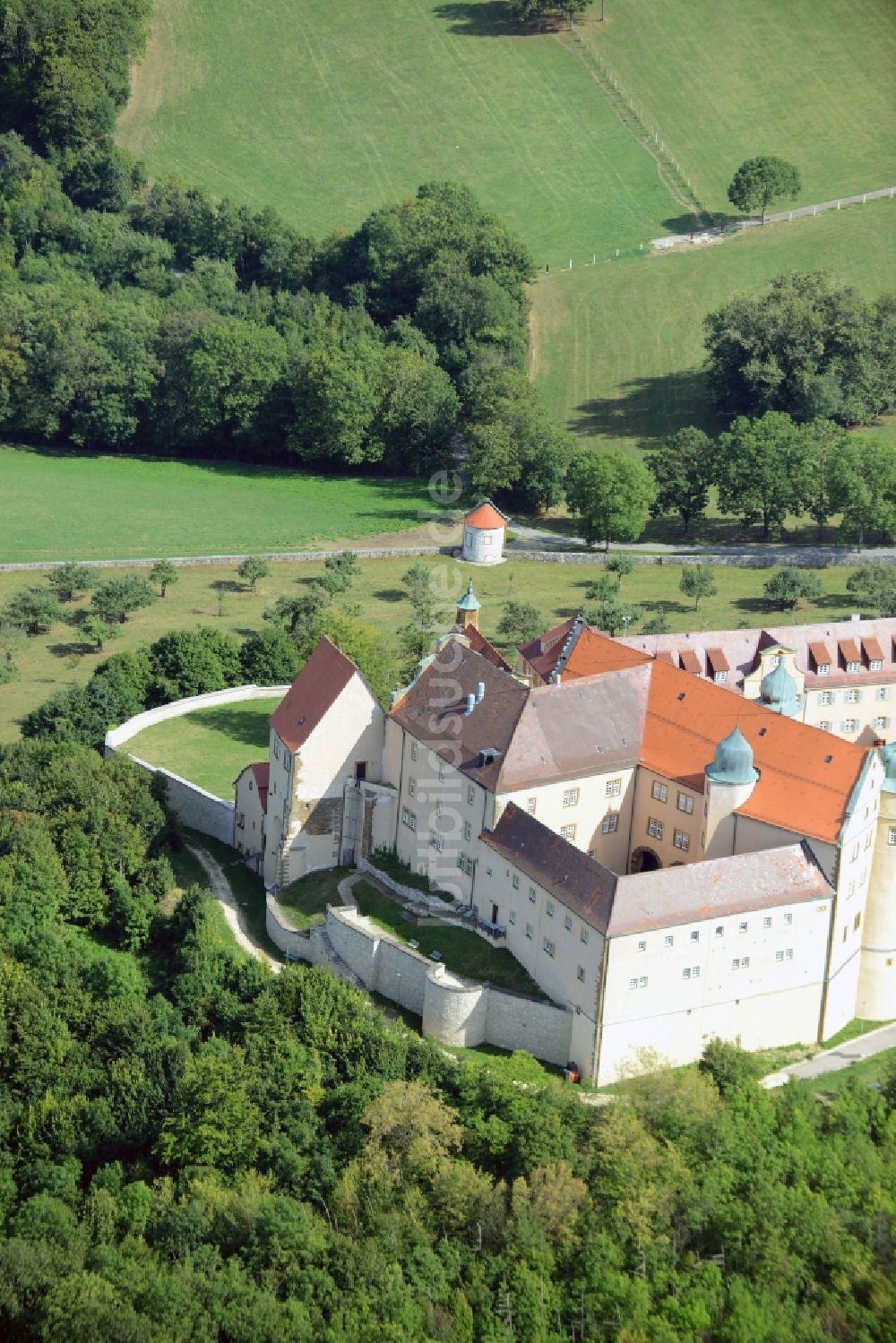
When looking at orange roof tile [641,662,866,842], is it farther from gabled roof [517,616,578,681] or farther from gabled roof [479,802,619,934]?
gabled roof [517,616,578,681]

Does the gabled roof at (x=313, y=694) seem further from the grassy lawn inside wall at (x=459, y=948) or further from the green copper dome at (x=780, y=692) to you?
the green copper dome at (x=780, y=692)

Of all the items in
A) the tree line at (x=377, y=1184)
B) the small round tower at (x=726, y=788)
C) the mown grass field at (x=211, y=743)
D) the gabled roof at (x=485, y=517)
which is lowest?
the tree line at (x=377, y=1184)

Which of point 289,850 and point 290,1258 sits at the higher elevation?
point 289,850

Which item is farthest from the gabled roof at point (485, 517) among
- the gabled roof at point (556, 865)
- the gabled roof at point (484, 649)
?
the gabled roof at point (556, 865)

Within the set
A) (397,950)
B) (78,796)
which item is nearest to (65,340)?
(78,796)

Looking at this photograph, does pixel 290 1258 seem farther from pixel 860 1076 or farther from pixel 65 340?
pixel 65 340

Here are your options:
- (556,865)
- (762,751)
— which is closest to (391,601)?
(762,751)
